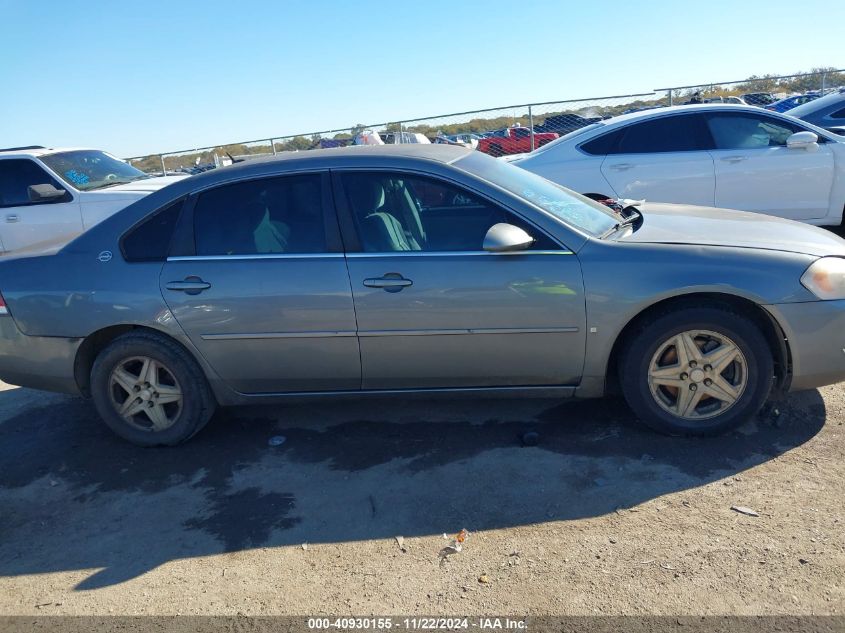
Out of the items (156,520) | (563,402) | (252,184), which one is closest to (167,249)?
(252,184)

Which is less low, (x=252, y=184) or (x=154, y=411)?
(x=252, y=184)

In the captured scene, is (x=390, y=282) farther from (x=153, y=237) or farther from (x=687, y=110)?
(x=687, y=110)

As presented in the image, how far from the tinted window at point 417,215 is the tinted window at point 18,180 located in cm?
658

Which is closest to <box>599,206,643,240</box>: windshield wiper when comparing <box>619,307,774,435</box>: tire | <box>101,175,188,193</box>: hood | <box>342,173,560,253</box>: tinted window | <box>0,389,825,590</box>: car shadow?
<box>342,173,560,253</box>: tinted window

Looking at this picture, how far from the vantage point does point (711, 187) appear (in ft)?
24.5

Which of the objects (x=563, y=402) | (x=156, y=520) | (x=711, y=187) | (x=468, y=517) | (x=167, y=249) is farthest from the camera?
(x=711, y=187)

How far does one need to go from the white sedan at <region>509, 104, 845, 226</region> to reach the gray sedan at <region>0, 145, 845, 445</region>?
11.3 feet

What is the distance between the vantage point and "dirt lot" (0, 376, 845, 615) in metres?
2.65

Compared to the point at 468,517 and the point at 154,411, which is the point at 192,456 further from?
the point at 468,517

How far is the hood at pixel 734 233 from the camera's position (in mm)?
3568

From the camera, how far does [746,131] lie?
7.42 m

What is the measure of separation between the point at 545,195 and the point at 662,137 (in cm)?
420

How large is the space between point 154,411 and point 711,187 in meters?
6.23

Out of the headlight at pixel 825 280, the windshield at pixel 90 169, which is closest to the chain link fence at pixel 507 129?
the windshield at pixel 90 169
